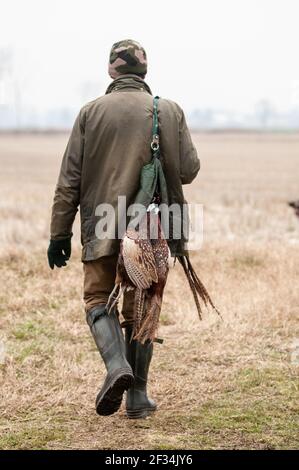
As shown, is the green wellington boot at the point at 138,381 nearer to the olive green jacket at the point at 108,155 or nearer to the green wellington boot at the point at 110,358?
the green wellington boot at the point at 110,358

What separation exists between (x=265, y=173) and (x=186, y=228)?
80.7 feet

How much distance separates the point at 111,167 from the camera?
4.48 meters

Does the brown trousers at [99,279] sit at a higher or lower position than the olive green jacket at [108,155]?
lower

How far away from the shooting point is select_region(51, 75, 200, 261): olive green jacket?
447 cm

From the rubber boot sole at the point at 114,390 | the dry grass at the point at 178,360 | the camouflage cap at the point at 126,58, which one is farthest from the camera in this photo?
the camouflage cap at the point at 126,58

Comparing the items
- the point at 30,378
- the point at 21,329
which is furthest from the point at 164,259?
the point at 21,329

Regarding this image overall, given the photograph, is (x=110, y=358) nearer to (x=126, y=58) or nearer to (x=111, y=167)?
(x=111, y=167)

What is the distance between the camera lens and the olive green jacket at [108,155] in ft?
14.7

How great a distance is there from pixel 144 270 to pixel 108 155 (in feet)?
2.31

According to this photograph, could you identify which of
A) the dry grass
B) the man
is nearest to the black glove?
the man

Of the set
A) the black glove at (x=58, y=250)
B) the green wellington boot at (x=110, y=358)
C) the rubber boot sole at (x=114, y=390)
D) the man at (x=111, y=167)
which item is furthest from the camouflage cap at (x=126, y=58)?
the rubber boot sole at (x=114, y=390)

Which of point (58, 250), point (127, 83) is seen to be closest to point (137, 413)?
point (58, 250)

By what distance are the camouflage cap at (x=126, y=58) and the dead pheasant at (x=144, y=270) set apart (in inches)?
33.0

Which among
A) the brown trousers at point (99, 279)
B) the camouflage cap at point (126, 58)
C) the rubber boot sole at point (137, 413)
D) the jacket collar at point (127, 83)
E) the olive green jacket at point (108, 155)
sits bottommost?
the rubber boot sole at point (137, 413)
